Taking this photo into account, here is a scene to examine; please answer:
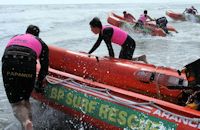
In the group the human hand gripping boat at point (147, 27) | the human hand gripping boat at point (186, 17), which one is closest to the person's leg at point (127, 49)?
the human hand gripping boat at point (147, 27)

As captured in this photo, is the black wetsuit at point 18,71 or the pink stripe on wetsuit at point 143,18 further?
the pink stripe on wetsuit at point 143,18

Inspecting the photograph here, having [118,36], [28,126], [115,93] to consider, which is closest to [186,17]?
[118,36]

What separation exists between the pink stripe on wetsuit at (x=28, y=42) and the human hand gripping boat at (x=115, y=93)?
89 centimetres

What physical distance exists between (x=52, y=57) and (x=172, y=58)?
644 centimetres

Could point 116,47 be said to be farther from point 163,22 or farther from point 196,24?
point 196,24

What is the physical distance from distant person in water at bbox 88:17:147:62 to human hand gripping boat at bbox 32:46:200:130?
596 mm

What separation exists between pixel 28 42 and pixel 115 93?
139 centimetres

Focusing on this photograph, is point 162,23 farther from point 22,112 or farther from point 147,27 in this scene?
point 22,112

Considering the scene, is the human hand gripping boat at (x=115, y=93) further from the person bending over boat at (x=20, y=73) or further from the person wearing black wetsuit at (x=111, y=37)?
the person bending over boat at (x=20, y=73)

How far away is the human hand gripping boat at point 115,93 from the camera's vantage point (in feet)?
13.4

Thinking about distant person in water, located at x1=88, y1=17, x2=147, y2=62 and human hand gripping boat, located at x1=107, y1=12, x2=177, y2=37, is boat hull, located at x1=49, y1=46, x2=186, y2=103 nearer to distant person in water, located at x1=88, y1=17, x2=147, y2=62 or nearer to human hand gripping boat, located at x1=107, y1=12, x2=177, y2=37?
distant person in water, located at x1=88, y1=17, x2=147, y2=62

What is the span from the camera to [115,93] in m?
4.71

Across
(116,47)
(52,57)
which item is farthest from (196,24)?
(52,57)

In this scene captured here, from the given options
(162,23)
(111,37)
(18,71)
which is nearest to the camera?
(18,71)
